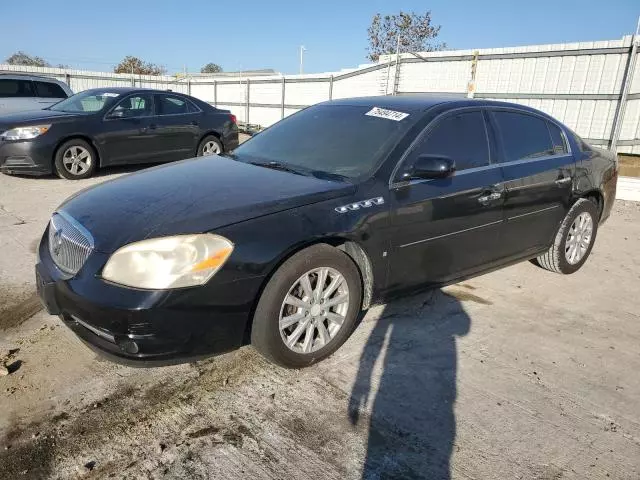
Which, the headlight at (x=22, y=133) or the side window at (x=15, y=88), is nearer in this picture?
the headlight at (x=22, y=133)

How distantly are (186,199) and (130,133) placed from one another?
20.6 ft

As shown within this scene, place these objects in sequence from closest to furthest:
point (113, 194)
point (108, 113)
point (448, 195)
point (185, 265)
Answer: point (185, 265) → point (113, 194) → point (448, 195) → point (108, 113)

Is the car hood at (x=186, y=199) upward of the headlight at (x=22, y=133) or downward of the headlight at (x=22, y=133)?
upward

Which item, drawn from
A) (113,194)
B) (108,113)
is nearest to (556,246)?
(113,194)

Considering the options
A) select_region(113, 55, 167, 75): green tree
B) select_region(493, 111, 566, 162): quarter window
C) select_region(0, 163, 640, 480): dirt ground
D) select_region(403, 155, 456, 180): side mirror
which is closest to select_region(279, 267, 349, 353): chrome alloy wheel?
select_region(0, 163, 640, 480): dirt ground

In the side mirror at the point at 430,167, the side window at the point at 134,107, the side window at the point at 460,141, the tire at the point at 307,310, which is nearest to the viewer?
the tire at the point at 307,310

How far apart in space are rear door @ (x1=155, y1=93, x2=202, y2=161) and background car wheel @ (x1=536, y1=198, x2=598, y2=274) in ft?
21.4

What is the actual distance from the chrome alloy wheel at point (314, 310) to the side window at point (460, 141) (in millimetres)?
1020

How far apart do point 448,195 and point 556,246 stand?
1.78 meters

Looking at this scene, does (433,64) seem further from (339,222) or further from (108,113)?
(339,222)

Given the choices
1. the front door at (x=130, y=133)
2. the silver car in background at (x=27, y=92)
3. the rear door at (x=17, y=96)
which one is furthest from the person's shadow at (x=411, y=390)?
the rear door at (x=17, y=96)

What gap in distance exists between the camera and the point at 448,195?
3.41 meters

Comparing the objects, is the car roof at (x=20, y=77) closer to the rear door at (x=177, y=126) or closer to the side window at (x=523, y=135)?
the rear door at (x=177, y=126)

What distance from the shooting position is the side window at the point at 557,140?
14.6ft
